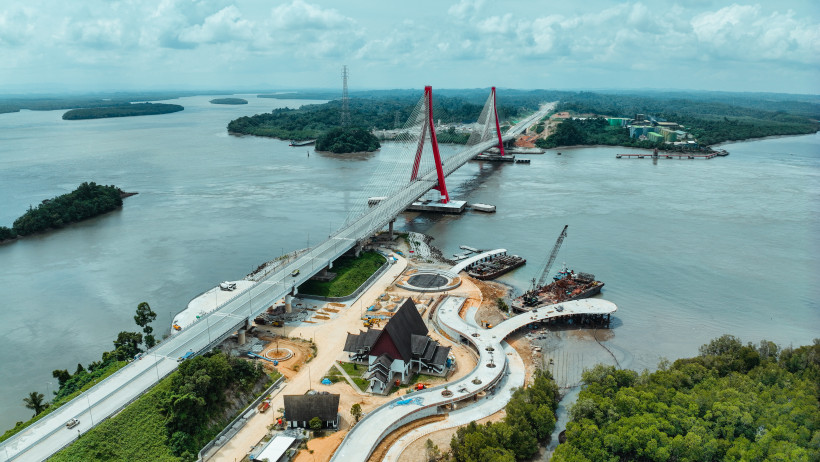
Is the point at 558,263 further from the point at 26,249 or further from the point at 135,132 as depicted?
the point at 135,132

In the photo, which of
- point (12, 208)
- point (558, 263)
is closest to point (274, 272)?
point (558, 263)

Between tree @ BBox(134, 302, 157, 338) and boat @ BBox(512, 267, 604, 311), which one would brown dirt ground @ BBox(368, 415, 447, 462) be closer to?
boat @ BBox(512, 267, 604, 311)

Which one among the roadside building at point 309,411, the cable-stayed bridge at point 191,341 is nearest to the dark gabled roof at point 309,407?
the roadside building at point 309,411

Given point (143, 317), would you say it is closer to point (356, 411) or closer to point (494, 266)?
point (356, 411)

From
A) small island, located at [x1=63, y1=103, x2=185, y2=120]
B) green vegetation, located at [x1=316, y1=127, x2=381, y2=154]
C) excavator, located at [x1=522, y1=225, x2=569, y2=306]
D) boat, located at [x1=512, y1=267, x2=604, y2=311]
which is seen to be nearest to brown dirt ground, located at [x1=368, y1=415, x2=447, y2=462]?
boat, located at [x1=512, y1=267, x2=604, y2=311]

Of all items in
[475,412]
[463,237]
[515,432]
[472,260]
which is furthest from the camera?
[463,237]

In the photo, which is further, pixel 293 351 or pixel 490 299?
pixel 490 299

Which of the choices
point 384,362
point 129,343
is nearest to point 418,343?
point 384,362

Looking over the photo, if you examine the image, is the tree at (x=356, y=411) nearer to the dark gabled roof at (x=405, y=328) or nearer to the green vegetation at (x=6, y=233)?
the dark gabled roof at (x=405, y=328)
